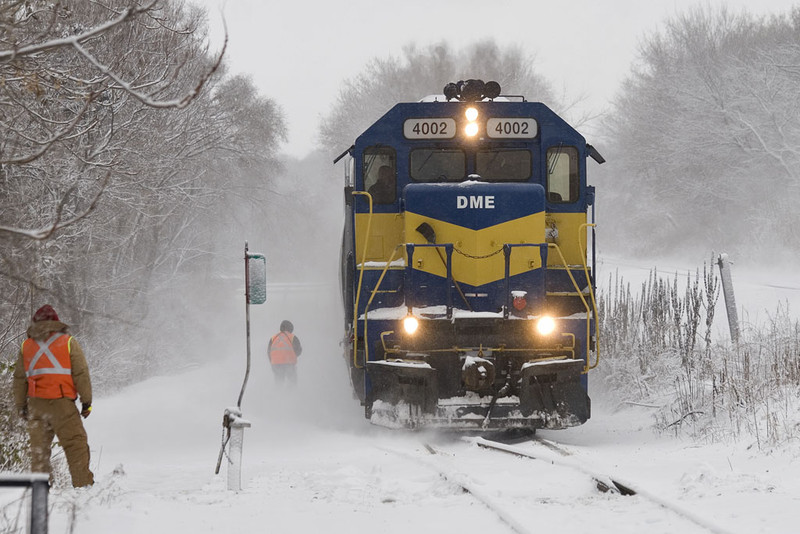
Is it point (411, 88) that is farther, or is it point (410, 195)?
point (411, 88)

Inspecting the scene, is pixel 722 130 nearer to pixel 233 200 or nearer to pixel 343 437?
pixel 233 200

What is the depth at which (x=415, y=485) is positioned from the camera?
22.2 feet

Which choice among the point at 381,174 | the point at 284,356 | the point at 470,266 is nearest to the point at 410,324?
the point at 470,266

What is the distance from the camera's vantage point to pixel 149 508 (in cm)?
605

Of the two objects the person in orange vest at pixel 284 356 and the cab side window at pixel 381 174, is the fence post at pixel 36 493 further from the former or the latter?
the person in orange vest at pixel 284 356

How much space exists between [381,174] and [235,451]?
3891 mm

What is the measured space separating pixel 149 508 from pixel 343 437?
4.40 m

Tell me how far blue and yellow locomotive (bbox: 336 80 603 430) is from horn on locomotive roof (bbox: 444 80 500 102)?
0.01 metres

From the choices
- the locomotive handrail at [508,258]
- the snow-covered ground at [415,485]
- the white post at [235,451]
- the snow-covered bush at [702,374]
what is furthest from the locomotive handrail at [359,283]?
the snow-covered bush at [702,374]

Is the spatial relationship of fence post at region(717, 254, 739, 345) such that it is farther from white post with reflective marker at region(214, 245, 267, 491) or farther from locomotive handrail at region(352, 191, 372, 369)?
white post with reflective marker at region(214, 245, 267, 491)

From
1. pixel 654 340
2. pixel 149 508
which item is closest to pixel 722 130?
pixel 654 340

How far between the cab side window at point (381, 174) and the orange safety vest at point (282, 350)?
18.9 ft

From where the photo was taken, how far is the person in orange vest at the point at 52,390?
7.37 meters

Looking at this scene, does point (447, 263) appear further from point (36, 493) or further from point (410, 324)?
point (36, 493)
